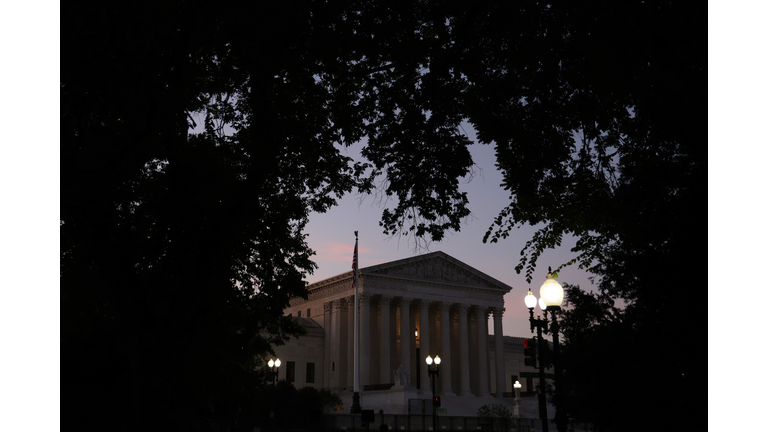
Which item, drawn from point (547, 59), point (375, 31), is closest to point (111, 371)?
Result: point (375, 31)

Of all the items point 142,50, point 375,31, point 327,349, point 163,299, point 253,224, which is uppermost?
point 375,31

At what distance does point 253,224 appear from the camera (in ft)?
45.0

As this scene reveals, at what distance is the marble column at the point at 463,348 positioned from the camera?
259ft

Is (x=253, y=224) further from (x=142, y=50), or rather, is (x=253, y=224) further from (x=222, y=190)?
(x=142, y=50)

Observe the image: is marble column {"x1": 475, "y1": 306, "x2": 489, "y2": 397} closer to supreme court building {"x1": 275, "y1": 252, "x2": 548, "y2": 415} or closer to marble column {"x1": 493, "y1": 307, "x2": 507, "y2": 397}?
supreme court building {"x1": 275, "y1": 252, "x2": 548, "y2": 415}

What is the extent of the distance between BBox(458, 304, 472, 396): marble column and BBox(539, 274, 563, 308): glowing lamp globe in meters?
68.3

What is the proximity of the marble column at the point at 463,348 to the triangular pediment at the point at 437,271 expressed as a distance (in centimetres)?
391

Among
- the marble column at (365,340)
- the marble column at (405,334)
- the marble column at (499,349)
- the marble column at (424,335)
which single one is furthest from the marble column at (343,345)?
the marble column at (499,349)

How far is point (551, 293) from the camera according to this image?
42.7 ft

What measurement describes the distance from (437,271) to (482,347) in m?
12.7

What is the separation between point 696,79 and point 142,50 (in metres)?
7.92

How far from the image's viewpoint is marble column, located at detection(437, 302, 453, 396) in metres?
76.7

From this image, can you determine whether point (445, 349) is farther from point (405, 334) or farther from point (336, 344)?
point (336, 344)

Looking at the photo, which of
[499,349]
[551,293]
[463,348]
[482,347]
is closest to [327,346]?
[463,348]
